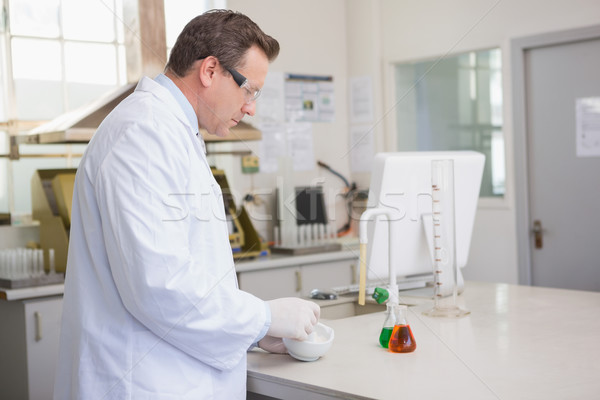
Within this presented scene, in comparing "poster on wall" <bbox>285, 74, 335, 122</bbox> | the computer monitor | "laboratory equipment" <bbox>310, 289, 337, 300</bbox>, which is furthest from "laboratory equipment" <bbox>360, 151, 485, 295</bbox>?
"poster on wall" <bbox>285, 74, 335, 122</bbox>

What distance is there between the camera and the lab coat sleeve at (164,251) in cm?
113

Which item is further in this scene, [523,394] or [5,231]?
[5,231]

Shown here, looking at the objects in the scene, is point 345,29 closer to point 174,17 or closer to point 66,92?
point 174,17

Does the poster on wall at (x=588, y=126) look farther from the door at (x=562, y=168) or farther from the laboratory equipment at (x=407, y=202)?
the laboratory equipment at (x=407, y=202)

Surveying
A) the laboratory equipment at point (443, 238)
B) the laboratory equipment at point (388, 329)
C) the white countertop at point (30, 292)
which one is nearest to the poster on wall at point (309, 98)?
the white countertop at point (30, 292)

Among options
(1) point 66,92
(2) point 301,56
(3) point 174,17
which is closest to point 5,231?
(1) point 66,92

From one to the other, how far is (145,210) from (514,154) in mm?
2916

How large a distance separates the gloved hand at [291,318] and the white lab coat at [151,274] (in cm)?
5

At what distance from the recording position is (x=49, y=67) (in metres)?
3.34

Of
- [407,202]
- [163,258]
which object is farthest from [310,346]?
[407,202]

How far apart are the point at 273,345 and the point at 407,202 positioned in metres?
0.76

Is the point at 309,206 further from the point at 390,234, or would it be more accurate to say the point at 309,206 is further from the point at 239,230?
the point at 390,234

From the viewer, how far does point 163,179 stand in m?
1.16

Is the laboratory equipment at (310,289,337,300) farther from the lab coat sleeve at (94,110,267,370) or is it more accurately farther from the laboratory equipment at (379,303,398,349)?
the lab coat sleeve at (94,110,267,370)
